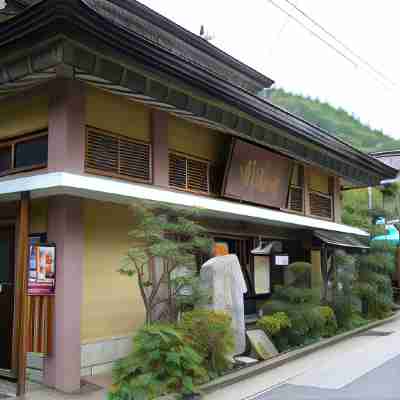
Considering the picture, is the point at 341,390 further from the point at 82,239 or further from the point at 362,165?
the point at 362,165

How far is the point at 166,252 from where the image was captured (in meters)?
7.75

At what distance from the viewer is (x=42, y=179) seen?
7473mm

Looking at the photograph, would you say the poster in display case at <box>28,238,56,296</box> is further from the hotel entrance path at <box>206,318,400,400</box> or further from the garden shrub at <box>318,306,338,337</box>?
the garden shrub at <box>318,306,338,337</box>

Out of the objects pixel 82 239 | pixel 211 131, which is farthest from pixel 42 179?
pixel 211 131

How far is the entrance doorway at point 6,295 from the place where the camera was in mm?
8609

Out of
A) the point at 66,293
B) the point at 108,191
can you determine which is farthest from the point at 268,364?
the point at 108,191

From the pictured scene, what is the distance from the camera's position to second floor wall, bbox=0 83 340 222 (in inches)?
319

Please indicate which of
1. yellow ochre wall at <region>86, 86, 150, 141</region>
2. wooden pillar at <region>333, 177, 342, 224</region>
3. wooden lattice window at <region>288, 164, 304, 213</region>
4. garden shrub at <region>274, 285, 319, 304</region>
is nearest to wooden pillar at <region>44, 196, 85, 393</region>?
yellow ochre wall at <region>86, 86, 150, 141</region>

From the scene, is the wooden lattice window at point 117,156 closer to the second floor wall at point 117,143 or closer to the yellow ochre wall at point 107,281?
the second floor wall at point 117,143

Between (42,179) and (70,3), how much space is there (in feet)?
8.37

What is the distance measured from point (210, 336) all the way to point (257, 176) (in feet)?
16.5

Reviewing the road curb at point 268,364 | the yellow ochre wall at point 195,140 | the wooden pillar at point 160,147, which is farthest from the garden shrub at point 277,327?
the yellow ochre wall at point 195,140

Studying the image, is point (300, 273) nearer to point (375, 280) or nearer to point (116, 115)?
point (375, 280)

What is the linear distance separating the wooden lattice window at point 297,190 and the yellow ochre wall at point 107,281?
631cm
